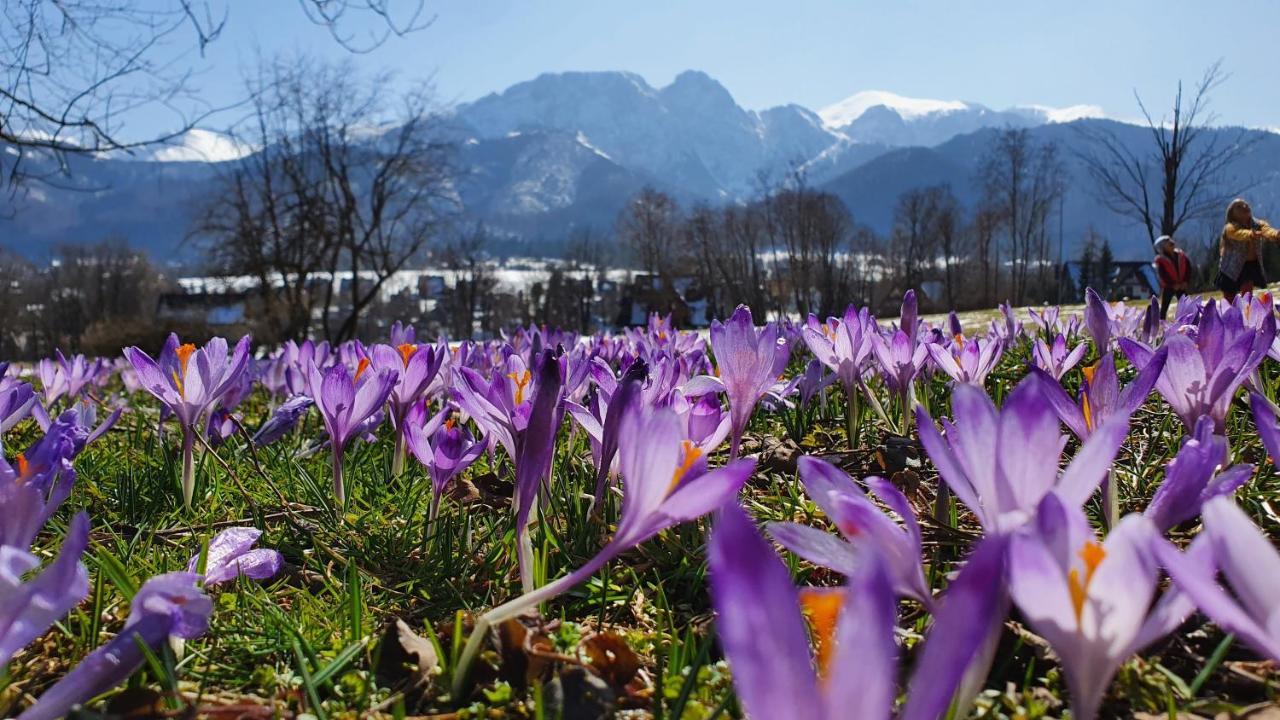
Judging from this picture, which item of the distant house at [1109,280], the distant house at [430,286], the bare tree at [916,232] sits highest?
the bare tree at [916,232]

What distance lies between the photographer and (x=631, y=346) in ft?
11.5

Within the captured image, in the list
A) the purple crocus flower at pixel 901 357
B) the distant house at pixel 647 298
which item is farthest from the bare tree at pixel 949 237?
the purple crocus flower at pixel 901 357

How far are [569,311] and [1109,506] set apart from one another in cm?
6453

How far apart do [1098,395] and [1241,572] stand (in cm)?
65

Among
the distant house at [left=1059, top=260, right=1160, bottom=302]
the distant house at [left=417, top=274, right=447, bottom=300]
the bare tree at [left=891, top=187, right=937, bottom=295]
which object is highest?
the bare tree at [left=891, top=187, right=937, bottom=295]

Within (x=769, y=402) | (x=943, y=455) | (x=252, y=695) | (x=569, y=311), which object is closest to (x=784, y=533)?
(x=943, y=455)

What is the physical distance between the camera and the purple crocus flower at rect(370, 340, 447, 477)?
1713mm

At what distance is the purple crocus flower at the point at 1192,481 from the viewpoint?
0.78m

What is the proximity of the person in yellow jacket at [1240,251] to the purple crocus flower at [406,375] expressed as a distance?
7518mm

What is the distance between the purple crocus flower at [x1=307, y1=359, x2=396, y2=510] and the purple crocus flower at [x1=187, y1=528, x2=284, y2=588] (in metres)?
0.28

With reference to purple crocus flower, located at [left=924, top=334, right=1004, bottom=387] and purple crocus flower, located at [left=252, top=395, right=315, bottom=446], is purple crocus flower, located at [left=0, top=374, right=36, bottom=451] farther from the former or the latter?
purple crocus flower, located at [left=924, top=334, right=1004, bottom=387]

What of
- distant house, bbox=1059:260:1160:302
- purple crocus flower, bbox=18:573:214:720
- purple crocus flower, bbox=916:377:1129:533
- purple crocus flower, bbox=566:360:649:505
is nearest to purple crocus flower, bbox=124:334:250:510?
purple crocus flower, bbox=566:360:649:505

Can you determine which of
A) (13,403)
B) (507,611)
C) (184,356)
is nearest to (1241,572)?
(507,611)

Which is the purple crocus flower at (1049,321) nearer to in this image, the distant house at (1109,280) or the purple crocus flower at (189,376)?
the purple crocus flower at (189,376)
